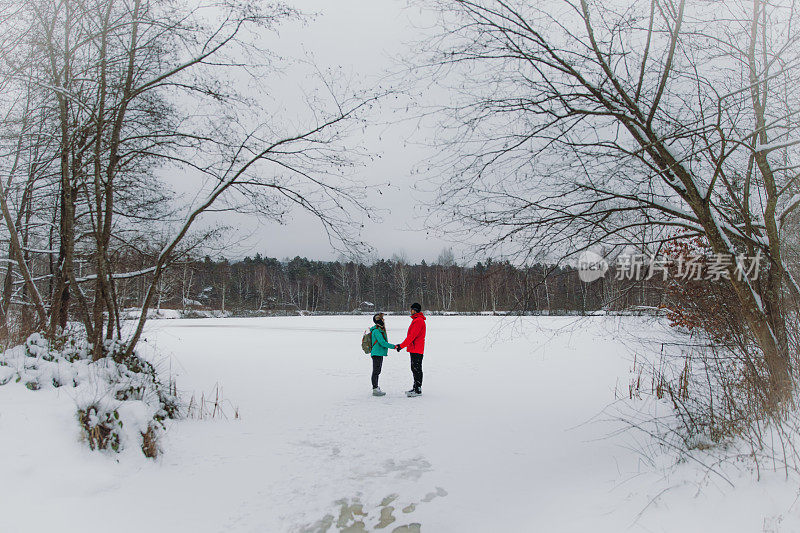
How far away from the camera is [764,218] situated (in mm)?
4199

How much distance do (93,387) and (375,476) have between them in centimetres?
301

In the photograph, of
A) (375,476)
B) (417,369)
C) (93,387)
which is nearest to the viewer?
(375,476)

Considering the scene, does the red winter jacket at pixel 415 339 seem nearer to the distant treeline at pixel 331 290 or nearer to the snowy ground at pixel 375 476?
the snowy ground at pixel 375 476

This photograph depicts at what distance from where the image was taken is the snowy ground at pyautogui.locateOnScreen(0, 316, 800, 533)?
2.63 metres

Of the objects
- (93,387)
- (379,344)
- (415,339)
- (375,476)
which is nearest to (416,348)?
(415,339)

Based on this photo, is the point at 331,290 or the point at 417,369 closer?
the point at 417,369

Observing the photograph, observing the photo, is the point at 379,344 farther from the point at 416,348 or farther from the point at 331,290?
the point at 331,290

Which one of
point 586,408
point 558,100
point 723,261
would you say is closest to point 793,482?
point 723,261

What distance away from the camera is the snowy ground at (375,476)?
2.63 meters

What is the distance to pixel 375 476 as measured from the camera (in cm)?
396

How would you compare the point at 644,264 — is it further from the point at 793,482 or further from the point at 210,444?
the point at 210,444

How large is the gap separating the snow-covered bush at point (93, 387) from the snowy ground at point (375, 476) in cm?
14

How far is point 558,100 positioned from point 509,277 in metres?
1.81

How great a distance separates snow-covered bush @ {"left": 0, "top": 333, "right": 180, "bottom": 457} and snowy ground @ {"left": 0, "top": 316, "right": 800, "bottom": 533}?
0.14 m
